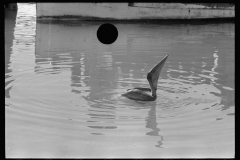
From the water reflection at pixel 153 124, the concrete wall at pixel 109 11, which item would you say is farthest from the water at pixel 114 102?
the concrete wall at pixel 109 11

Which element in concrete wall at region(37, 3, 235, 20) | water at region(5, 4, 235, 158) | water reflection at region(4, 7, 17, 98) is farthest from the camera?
concrete wall at region(37, 3, 235, 20)

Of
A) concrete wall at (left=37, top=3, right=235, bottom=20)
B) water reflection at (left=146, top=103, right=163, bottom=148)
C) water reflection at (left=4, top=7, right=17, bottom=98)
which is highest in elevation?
concrete wall at (left=37, top=3, right=235, bottom=20)

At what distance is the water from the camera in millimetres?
5062

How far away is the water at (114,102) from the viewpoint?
506 centimetres

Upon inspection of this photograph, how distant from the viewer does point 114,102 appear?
22.4 ft

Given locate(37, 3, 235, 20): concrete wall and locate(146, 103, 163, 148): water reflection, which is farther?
locate(37, 3, 235, 20): concrete wall

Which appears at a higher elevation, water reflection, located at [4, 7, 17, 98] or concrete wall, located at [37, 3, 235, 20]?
concrete wall, located at [37, 3, 235, 20]

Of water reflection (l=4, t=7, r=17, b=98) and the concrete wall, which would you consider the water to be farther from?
the concrete wall

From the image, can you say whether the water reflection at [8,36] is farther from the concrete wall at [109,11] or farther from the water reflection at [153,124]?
the water reflection at [153,124]

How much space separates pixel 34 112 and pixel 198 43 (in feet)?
31.0

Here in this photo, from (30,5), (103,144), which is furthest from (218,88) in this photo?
(30,5)

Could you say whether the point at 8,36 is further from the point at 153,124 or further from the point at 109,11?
the point at 153,124

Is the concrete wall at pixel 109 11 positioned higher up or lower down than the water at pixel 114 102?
higher up

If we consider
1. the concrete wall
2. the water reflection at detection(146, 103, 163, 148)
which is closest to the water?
the water reflection at detection(146, 103, 163, 148)
